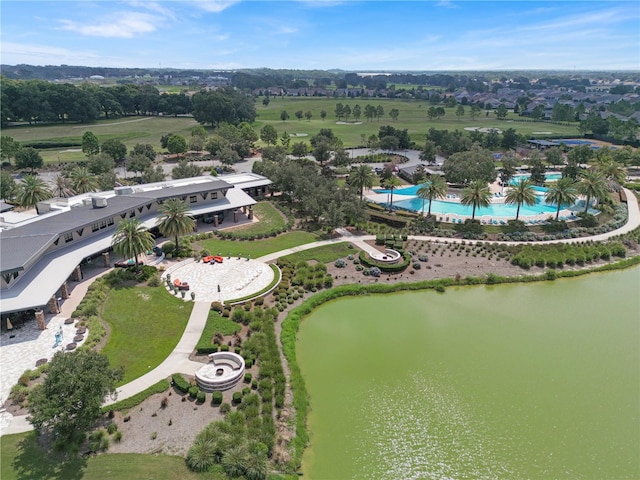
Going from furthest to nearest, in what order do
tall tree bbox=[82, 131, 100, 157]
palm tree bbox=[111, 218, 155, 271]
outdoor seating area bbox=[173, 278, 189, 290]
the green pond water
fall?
tall tree bbox=[82, 131, 100, 157], palm tree bbox=[111, 218, 155, 271], outdoor seating area bbox=[173, 278, 189, 290], the green pond water

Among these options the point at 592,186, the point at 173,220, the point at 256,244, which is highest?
the point at 592,186

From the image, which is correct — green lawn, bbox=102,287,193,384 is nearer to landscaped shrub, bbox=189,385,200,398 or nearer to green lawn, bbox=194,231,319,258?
landscaped shrub, bbox=189,385,200,398

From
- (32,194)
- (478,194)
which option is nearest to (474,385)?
(478,194)

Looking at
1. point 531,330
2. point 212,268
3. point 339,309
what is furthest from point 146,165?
point 531,330

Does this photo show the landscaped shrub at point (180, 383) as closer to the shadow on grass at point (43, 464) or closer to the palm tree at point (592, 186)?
the shadow on grass at point (43, 464)

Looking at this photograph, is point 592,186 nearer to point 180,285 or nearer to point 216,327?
point 216,327

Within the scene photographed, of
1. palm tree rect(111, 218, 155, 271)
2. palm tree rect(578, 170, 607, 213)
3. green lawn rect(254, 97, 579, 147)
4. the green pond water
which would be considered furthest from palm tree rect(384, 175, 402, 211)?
green lawn rect(254, 97, 579, 147)

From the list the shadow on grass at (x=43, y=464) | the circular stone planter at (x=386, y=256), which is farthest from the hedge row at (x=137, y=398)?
the circular stone planter at (x=386, y=256)
